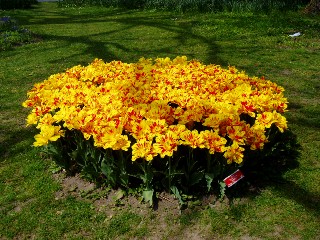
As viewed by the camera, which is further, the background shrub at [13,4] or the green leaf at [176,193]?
the background shrub at [13,4]

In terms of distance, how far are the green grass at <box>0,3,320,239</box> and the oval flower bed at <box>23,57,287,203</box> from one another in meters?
0.36

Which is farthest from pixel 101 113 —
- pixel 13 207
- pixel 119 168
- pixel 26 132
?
pixel 26 132

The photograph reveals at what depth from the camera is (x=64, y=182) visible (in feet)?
13.7

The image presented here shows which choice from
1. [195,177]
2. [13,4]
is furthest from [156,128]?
[13,4]

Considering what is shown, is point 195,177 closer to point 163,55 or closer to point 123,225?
point 123,225

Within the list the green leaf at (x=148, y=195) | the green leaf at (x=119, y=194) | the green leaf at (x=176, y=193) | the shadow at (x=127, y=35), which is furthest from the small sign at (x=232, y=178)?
the shadow at (x=127, y=35)

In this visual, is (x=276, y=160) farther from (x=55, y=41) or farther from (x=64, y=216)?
(x=55, y=41)

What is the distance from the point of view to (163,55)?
916 cm

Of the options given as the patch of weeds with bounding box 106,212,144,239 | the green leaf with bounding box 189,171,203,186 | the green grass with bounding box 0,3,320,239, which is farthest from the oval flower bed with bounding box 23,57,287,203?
the green grass with bounding box 0,3,320,239

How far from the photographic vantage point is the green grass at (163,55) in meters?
3.52

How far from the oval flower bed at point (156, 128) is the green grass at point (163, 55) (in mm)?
363

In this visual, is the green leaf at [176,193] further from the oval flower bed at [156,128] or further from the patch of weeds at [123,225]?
the patch of weeds at [123,225]

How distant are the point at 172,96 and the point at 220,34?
23.1ft

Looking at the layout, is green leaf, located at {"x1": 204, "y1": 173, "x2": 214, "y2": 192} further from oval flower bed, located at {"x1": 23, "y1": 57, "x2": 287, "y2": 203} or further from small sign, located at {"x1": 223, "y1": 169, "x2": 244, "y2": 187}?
small sign, located at {"x1": 223, "y1": 169, "x2": 244, "y2": 187}
